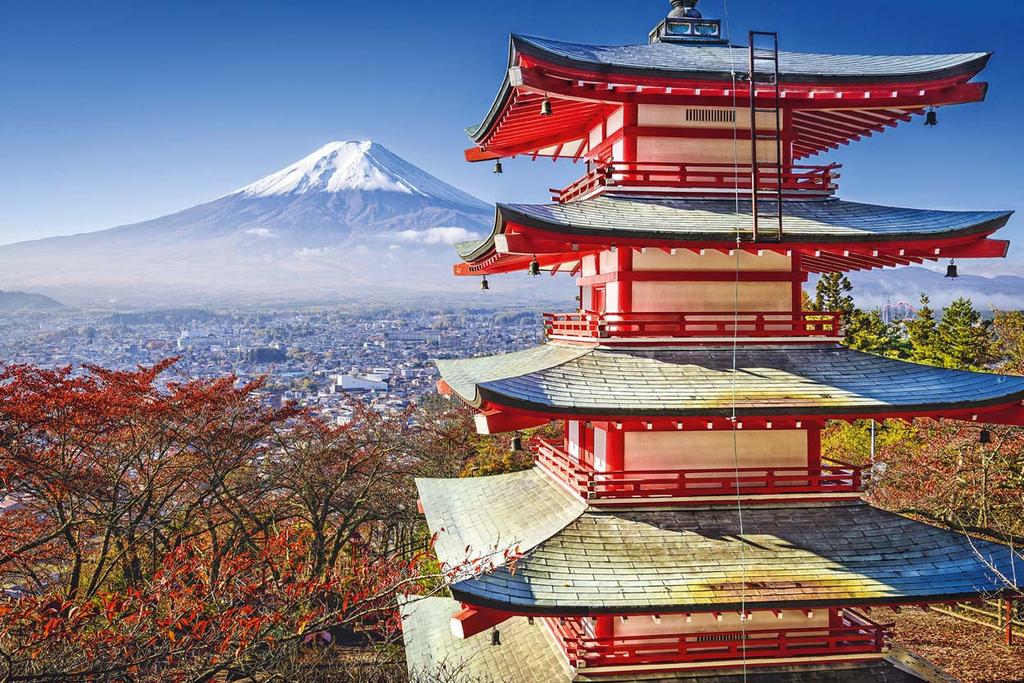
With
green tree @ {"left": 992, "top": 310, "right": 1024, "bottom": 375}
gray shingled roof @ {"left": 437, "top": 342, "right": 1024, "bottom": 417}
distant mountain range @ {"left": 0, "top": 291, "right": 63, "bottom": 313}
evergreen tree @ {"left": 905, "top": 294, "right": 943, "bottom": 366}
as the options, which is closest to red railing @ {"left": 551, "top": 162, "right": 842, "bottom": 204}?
gray shingled roof @ {"left": 437, "top": 342, "right": 1024, "bottom": 417}

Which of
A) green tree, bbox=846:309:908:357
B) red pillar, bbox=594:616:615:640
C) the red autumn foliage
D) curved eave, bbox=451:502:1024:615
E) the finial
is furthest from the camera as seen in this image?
green tree, bbox=846:309:908:357

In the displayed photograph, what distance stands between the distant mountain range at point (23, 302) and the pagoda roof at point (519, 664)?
8130 cm

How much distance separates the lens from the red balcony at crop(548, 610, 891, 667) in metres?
9.48

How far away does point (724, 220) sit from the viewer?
32.4ft

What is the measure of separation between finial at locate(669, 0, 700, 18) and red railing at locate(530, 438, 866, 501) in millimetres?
7659

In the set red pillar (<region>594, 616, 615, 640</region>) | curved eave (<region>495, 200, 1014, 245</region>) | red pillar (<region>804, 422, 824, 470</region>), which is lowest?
red pillar (<region>594, 616, 615, 640</region>)

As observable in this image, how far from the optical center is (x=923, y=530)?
31.7ft

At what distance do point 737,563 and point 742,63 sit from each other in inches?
257

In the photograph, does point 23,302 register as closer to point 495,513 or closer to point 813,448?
point 495,513

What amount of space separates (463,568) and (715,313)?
4704mm

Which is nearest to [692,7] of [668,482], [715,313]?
[715,313]

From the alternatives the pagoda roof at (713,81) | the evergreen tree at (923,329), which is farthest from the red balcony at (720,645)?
the evergreen tree at (923,329)

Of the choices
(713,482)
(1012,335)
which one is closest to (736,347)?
(713,482)

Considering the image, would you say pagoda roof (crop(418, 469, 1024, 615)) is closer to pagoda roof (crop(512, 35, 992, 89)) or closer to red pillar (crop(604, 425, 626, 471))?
red pillar (crop(604, 425, 626, 471))
